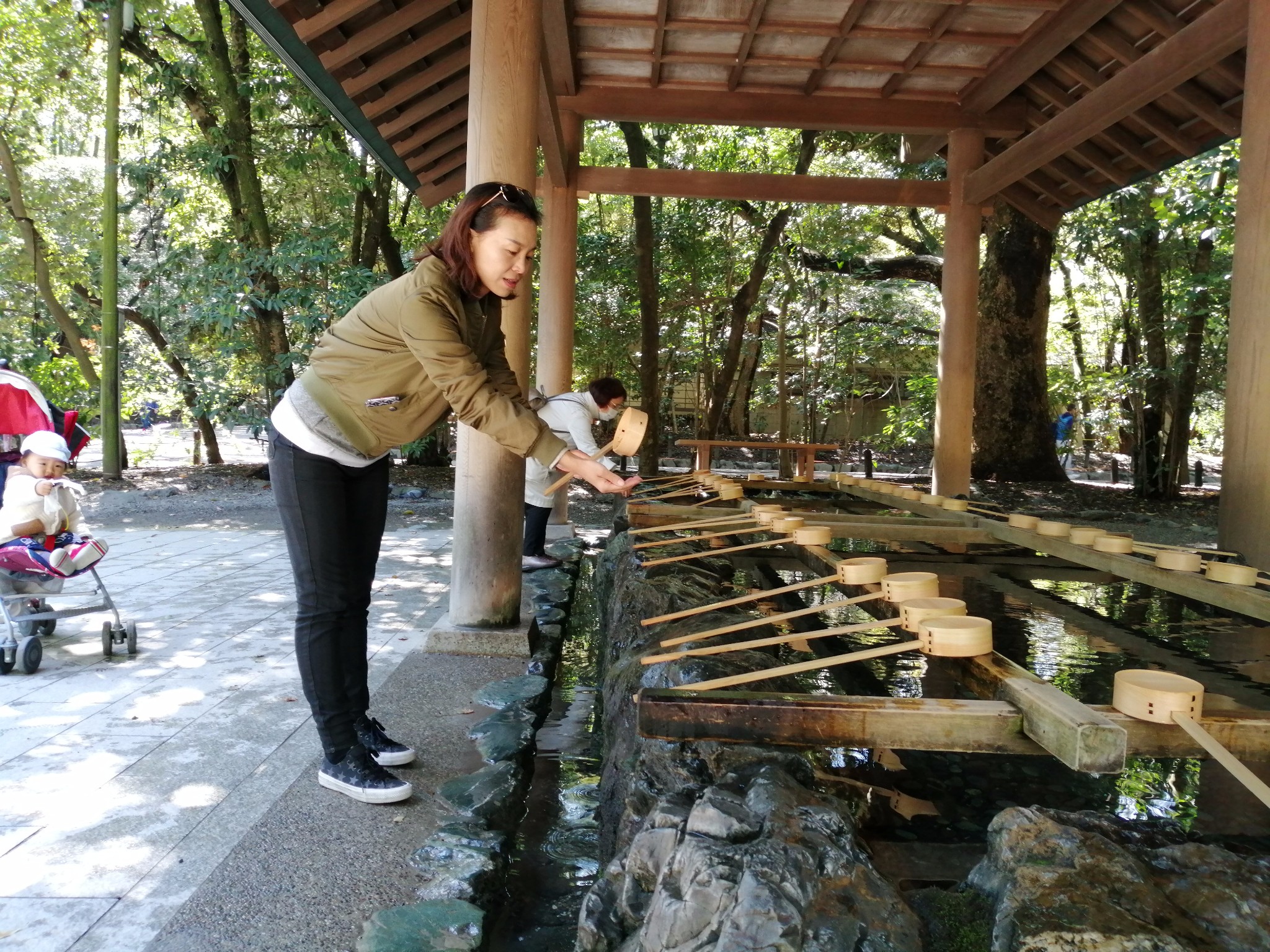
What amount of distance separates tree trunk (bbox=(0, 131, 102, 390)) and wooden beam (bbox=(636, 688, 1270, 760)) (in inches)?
518

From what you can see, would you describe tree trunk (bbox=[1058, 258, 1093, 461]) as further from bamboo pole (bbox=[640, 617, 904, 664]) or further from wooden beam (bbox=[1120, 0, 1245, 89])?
bamboo pole (bbox=[640, 617, 904, 664])

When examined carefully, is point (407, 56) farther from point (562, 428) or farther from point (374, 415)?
point (374, 415)

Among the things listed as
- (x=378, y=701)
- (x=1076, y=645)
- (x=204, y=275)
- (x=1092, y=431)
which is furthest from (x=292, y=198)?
(x=1092, y=431)

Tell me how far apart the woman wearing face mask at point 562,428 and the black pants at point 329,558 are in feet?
7.09

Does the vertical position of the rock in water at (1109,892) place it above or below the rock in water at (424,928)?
above

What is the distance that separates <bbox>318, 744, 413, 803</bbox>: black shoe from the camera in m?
2.23

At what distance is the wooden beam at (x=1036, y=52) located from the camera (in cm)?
543

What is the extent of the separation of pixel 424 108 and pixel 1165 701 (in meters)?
6.01

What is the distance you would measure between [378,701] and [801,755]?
1.76 meters

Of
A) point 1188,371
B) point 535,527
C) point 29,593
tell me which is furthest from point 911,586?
point 1188,371

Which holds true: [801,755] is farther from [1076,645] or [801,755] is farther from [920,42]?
[920,42]

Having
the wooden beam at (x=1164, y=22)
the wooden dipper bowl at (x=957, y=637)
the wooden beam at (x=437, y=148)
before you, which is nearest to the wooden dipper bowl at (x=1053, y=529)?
the wooden dipper bowl at (x=957, y=637)

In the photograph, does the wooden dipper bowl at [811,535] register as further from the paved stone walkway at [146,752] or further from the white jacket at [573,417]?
the white jacket at [573,417]

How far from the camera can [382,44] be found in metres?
5.31
